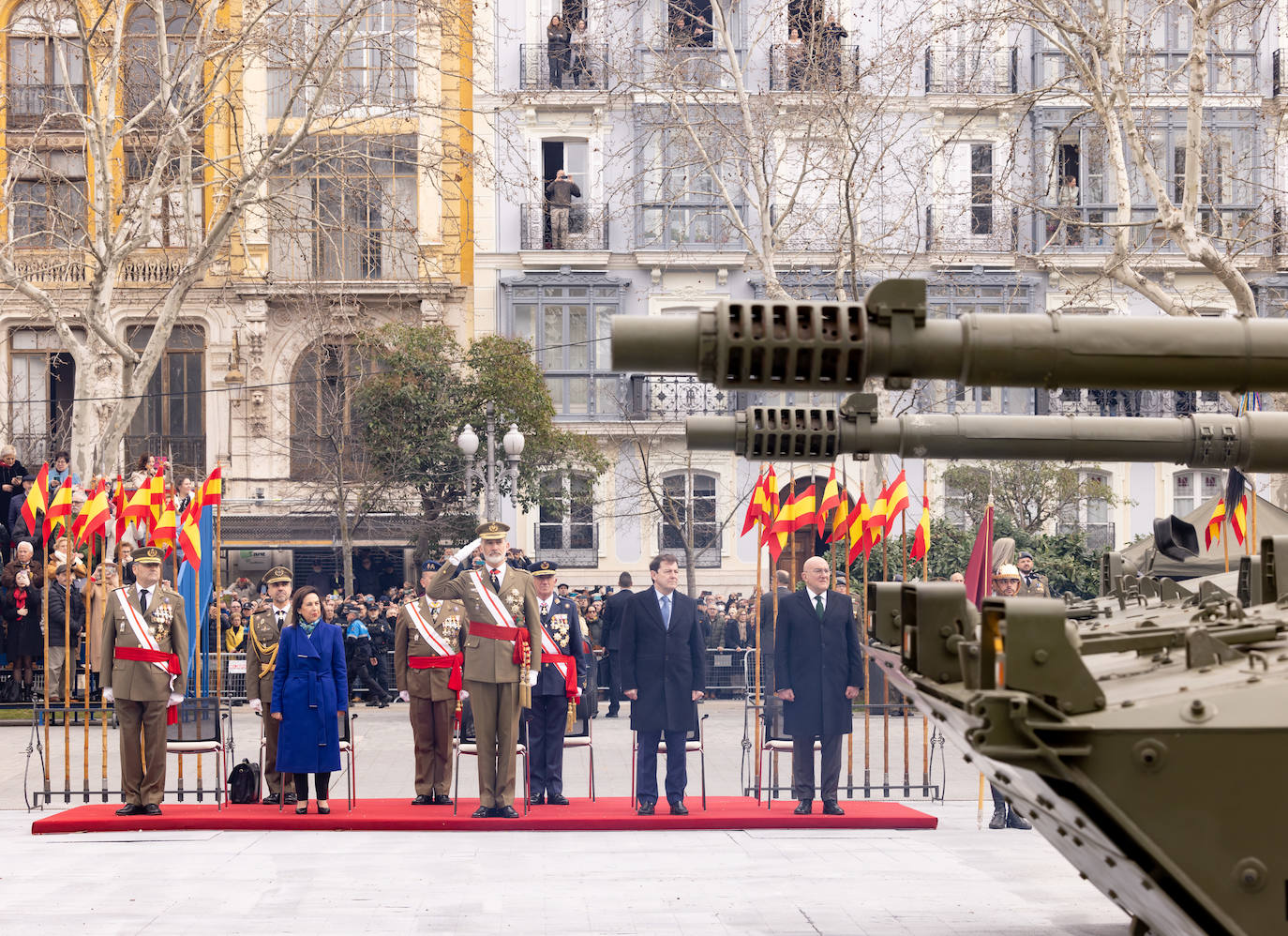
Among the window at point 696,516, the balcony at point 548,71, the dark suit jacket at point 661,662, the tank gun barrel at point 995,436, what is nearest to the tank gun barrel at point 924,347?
the tank gun barrel at point 995,436

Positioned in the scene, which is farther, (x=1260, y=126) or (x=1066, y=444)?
(x=1260, y=126)

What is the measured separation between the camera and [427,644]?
12.9m

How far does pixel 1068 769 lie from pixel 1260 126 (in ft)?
99.6

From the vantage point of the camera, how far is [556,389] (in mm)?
32938

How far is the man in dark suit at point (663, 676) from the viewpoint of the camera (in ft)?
40.4

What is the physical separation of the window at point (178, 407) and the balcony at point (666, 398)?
8.96 meters

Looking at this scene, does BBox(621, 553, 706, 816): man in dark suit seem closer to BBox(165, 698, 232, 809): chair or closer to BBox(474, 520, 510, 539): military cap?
BBox(474, 520, 510, 539): military cap

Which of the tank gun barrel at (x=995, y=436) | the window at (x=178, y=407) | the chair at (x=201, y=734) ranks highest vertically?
the window at (x=178, y=407)

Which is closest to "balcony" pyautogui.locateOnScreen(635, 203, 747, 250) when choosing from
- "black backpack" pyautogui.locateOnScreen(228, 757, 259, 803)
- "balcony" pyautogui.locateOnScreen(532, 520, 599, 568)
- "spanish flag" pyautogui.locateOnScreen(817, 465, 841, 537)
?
"balcony" pyautogui.locateOnScreen(532, 520, 599, 568)

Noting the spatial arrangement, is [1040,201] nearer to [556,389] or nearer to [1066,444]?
[556,389]

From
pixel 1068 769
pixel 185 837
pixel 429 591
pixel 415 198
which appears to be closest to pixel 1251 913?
pixel 1068 769

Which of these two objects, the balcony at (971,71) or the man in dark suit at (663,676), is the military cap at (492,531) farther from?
the balcony at (971,71)

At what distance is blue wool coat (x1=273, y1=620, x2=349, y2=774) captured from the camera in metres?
11.9

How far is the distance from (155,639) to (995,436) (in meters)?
7.80
